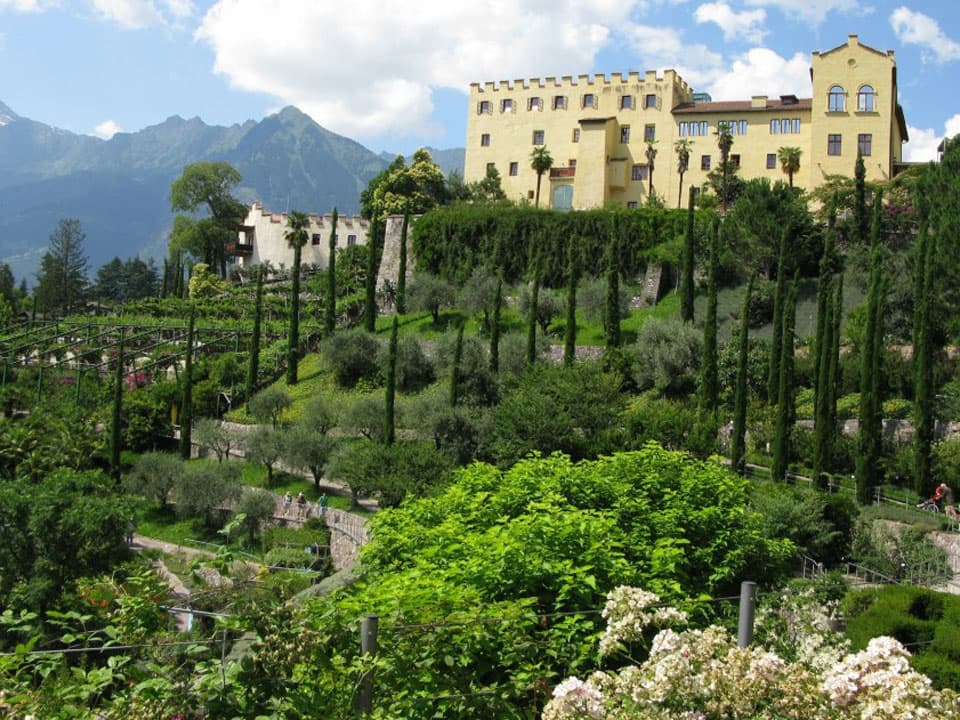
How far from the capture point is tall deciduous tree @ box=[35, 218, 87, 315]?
72.4 meters

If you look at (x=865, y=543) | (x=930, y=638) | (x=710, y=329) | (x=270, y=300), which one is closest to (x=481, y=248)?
(x=270, y=300)

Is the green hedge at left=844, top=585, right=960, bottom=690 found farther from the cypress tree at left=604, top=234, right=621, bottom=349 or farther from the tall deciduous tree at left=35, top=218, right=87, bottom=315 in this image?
the tall deciduous tree at left=35, top=218, right=87, bottom=315

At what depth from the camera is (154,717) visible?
217 inches

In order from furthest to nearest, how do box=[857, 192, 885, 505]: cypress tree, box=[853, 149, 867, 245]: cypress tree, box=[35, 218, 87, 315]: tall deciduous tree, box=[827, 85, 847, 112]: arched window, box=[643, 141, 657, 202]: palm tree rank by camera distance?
box=[35, 218, 87, 315]: tall deciduous tree, box=[643, 141, 657, 202]: palm tree, box=[827, 85, 847, 112]: arched window, box=[853, 149, 867, 245]: cypress tree, box=[857, 192, 885, 505]: cypress tree

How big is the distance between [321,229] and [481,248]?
20736mm

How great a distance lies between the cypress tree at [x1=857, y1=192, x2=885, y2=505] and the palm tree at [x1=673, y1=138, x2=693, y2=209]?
945 inches

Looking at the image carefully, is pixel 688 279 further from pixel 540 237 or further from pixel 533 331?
pixel 540 237

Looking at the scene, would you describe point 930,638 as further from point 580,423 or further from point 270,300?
point 270,300

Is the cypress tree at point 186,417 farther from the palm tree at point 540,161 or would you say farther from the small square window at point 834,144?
the small square window at point 834,144

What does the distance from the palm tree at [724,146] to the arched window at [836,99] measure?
5185 mm

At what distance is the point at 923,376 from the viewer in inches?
1080

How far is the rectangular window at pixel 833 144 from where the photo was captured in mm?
50469

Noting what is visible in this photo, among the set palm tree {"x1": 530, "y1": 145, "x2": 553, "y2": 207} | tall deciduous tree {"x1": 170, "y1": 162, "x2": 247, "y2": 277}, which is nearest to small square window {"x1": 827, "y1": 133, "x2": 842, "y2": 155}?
palm tree {"x1": 530, "y1": 145, "x2": 553, "y2": 207}

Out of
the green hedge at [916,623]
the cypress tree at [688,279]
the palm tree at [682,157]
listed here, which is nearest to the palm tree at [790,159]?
the palm tree at [682,157]
